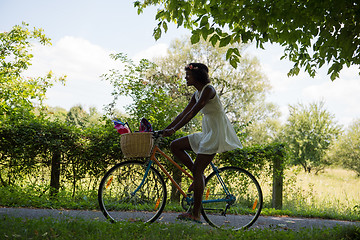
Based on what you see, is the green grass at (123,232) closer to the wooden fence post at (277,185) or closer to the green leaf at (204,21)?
the green leaf at (204,21)

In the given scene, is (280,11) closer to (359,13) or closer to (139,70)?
(359,13)

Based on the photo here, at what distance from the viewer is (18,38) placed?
401 inches

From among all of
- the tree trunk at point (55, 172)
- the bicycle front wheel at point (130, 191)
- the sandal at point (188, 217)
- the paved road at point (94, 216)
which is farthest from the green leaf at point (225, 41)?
the tree trunk at point (55, 172)

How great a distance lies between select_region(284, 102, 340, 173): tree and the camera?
3078 cm

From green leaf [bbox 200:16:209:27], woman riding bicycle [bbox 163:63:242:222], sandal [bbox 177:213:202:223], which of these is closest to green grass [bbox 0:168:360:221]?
sandal [bbox 177:213:202:223]

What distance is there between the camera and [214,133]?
4.25m

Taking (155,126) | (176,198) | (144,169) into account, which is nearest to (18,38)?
(155,126)

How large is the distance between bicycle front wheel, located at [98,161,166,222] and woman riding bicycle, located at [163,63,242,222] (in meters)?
0.41

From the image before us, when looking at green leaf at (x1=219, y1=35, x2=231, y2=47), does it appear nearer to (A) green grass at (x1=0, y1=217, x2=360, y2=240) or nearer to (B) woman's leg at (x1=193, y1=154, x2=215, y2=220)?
(B) woman's leg at (x1=193, y1=154, x2=215, y2=220)

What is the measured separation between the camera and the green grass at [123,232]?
3.54m

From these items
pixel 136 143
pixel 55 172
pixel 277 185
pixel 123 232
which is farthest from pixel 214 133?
pixel 55 172

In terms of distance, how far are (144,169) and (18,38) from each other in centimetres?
793

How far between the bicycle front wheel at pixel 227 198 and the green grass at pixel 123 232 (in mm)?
533

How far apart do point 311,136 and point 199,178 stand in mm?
→ 29077
